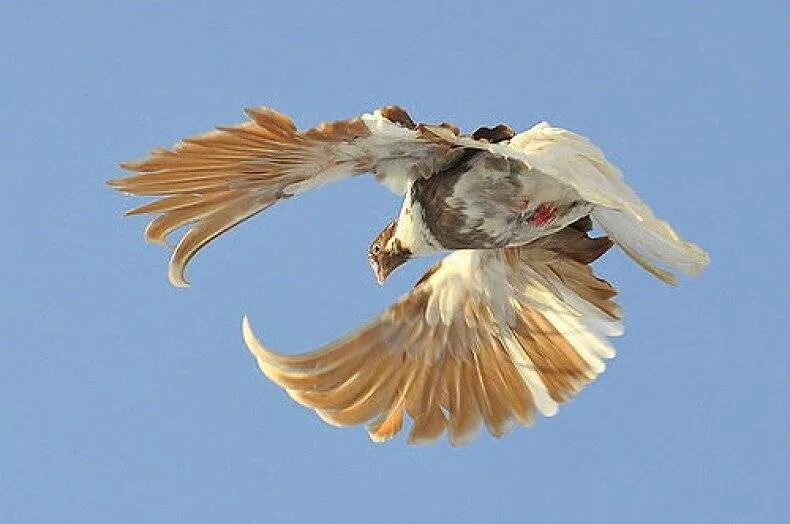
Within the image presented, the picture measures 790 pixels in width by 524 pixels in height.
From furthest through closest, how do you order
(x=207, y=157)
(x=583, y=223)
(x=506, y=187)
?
1. (x=583, y=223)
2. (x=506, y=187)
3. (x=207, y=157)

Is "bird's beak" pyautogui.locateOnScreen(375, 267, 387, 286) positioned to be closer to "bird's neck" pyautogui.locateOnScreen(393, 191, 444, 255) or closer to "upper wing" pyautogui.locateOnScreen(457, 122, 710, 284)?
"bird's neck" pyautogui.locateOnScreen(393, 191, 444, 255)

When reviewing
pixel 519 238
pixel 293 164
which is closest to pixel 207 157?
pixel 293 164

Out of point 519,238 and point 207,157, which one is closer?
point 207,157

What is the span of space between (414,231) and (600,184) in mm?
594

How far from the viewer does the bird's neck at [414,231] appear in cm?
409

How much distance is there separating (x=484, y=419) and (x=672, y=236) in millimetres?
1054

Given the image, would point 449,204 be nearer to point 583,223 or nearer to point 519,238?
point 519,238

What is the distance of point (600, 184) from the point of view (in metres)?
3.81

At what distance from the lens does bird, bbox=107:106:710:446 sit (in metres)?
3.72

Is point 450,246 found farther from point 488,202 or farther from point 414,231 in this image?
point 488,202

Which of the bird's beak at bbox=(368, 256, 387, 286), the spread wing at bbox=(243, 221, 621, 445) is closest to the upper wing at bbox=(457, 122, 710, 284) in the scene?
the spread wing at bbox=(243, 221, 621, 445)

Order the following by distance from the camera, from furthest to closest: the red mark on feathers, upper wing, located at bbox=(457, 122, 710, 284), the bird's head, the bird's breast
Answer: the bird's head → the red mark on feathers → the bird's breast → upper wing, located at bbox=(457, 122, 710, 284)

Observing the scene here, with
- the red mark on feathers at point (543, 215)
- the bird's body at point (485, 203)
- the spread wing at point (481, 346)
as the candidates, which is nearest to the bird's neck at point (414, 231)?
the bird's body at point (485, 203)

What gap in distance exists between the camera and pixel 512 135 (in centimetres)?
399
